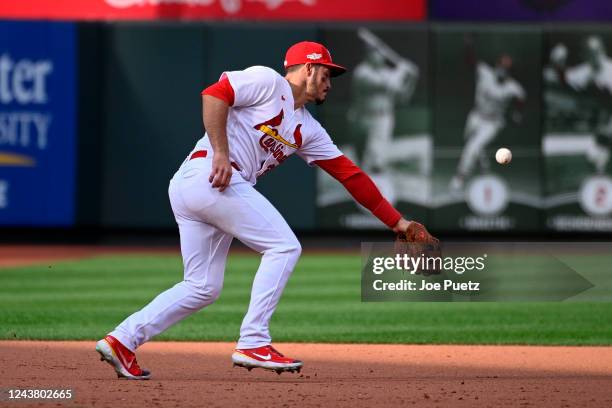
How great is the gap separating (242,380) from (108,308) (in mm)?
4528

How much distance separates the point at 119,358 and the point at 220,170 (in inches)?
43.3

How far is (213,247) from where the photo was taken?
21.2 feet

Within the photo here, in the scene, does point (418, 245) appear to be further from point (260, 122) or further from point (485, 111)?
point (485, 111)

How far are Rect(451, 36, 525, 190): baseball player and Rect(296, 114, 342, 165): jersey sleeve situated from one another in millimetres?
11235

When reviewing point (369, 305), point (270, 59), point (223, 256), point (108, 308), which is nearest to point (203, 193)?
point (223, 256)

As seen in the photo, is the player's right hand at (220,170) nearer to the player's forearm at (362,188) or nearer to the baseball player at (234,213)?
the baseball player at (234,213)

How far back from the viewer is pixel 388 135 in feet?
59.5

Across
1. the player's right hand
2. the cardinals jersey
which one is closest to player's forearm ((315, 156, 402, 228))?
the cardinals jersey

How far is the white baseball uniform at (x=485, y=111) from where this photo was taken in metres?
18.0

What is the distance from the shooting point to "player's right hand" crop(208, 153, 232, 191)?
20.2ft

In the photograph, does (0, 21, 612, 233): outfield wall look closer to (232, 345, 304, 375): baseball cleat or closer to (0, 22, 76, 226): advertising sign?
(0, 22, 76, 226): advertising sign

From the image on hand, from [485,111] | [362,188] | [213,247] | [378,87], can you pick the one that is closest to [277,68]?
[378,87]

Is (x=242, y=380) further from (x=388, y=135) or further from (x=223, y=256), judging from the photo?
(x=388, y=135)

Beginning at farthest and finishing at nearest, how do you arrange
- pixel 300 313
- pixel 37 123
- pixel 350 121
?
pixel 350 121 → pixel 37 123 → pixel 300 313
